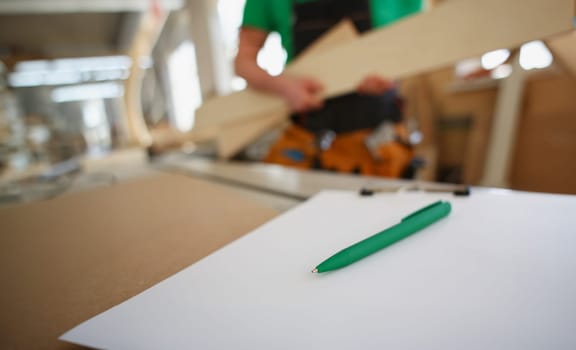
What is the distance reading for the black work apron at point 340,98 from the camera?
74 centimetres

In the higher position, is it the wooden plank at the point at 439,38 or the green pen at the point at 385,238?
the wooden plank at the point at 439,38

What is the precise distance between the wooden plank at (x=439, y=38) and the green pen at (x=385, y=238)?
0.26 metres

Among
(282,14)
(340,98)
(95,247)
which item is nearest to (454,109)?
(340,98)

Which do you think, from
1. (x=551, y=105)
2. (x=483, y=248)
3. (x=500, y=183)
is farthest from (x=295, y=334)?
(x=551, y=105)

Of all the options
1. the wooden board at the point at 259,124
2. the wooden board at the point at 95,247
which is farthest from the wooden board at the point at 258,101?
the wooden board at the point at 95,247

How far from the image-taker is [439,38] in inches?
17.0

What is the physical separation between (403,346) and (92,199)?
582 millimetres

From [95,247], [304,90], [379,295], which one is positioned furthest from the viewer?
[304,90]

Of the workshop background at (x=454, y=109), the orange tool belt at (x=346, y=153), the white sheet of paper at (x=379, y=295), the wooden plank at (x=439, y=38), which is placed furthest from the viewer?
the workshop background at (x=454, y=109)

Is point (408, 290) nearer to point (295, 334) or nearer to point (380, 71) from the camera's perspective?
point (295, 334)

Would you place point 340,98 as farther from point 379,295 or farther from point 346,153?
point 379,295

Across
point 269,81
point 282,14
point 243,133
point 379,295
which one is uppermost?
point 282,14

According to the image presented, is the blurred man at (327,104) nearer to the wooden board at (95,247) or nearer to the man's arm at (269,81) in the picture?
the man's arm at (269,81)

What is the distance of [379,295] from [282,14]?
840 millimetres
